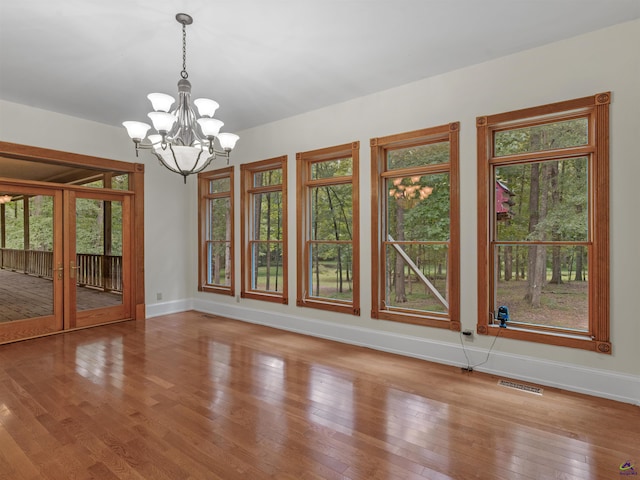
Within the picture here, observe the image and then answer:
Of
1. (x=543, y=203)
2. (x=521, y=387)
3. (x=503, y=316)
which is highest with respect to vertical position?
(x=543, y=203)

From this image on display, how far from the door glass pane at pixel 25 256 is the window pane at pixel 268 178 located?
9.74 ft

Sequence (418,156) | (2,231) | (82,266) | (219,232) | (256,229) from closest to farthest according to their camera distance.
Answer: (418,156) < (2,231) < (82,266) < (256,229) < (219,232)

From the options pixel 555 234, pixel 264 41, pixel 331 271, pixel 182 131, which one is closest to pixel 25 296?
pixel 182 131

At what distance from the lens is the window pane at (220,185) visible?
6367 millimetres

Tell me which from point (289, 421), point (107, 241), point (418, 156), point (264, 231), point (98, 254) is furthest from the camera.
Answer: point (264, 231)

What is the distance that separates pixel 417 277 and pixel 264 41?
3.00m

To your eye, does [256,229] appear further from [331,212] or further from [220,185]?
[331,212]

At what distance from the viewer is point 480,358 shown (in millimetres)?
3668

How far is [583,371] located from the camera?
3150mm

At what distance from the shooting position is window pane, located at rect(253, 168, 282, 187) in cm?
561

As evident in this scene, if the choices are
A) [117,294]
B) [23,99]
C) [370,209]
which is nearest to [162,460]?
[370,209]

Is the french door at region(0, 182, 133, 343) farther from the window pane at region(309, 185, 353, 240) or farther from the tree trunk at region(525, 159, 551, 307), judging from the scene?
the tree trunk at region(525, 159, 551, 307)

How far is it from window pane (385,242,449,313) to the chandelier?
2.38 m

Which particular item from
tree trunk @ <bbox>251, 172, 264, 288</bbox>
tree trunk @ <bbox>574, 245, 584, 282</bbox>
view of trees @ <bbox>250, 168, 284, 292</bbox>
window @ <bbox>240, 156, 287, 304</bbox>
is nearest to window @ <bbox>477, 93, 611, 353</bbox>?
tree trunk @ <bbox>574, 245, 584, 282</bbox>
